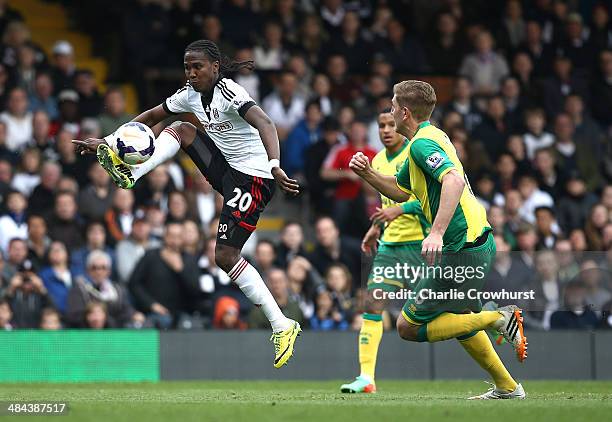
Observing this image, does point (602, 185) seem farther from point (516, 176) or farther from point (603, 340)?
point (603, 340)

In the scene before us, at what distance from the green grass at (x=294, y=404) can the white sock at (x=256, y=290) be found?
0.63 meters

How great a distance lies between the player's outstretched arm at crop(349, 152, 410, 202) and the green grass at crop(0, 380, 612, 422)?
1588 millimetres

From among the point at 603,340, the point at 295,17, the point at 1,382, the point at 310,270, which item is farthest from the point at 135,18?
the point at 603,340

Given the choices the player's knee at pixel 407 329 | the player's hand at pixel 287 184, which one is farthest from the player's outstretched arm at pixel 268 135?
the player's knee at pixel 407 329

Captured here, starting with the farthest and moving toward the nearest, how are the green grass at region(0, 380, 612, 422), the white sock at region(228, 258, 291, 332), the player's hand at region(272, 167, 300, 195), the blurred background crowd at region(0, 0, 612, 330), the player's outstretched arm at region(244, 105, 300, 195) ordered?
the blurred background crowd at region(0, 0, 612, 330) < the white sock at region(228, 258, 291, 332) < the player's outstretched arm at region(244, 105, 300, 195) < the player's hand at region(272, 167, 300, 195) < the green grass at region(0, 380, 612, 422)

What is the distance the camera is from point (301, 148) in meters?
17.0

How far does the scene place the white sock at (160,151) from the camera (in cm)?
1023

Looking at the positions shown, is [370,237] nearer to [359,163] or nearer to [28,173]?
[359,163]

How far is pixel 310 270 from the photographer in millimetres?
14938

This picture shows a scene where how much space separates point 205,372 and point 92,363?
1319 mm

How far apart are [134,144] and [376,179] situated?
205 cm

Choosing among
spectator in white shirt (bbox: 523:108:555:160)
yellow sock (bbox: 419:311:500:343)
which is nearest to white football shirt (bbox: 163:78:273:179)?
yellow sock (bbox: 419:311:500:343)

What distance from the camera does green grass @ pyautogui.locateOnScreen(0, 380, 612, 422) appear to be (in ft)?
25.9

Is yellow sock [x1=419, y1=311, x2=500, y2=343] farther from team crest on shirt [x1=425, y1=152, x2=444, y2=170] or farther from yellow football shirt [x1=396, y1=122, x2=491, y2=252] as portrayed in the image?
team crest on shirt [x1=425, y1=152, x2=444, y2=170]
